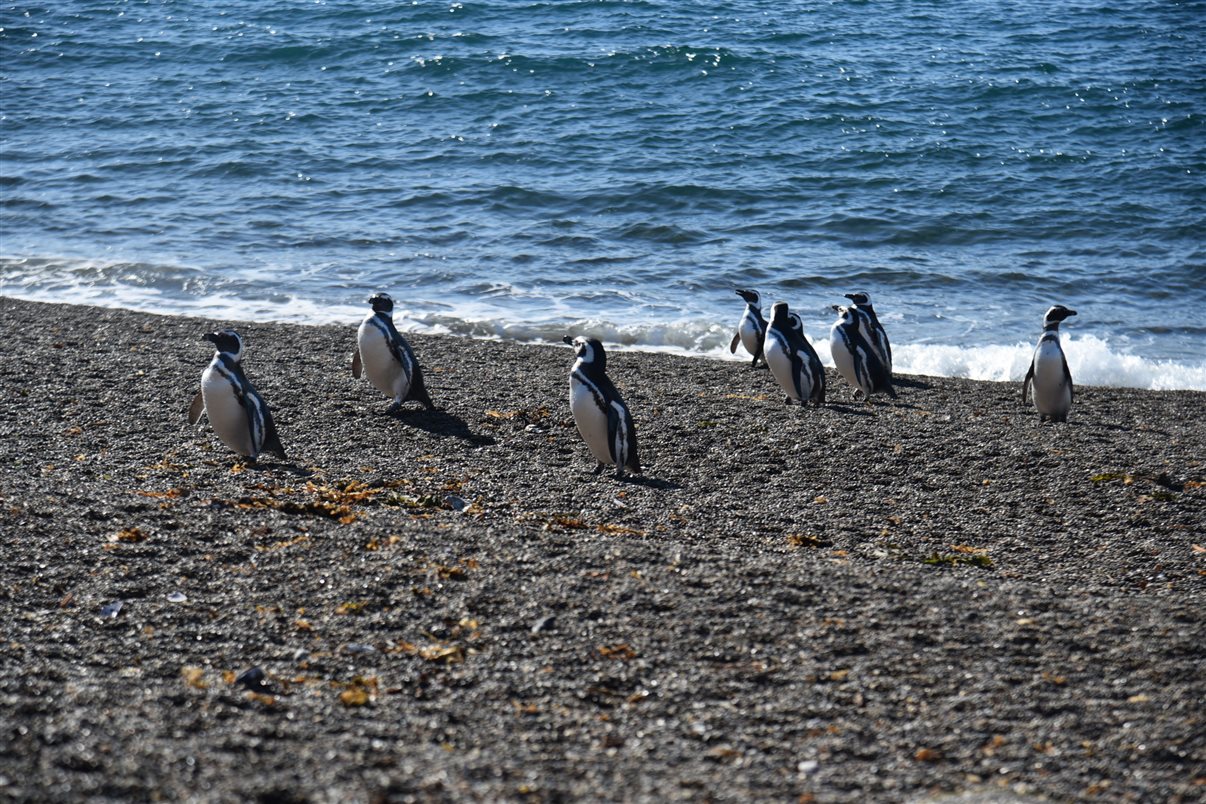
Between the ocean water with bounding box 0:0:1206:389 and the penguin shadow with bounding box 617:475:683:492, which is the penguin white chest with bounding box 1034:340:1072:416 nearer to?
the ocean water with bounding box 0:0:1206:389

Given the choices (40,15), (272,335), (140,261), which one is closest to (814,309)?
(272,335)

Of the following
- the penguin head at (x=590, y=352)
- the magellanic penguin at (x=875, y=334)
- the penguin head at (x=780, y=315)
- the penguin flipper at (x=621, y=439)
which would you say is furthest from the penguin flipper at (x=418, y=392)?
the magellanic penguin at (x=875, y=334)

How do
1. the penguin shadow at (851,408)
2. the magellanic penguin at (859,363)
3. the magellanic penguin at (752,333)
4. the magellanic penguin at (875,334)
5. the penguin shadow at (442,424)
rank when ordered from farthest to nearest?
the magellanic penguin at (752,333), the magellanic penguin at (875,334), the magellanic penguin at (859,363), the penguin shadow at (851,408), the penguin shadow at (442,424)

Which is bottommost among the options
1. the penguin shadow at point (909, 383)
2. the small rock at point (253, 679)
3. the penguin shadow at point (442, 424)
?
the penguin shadow at point (442, 424)

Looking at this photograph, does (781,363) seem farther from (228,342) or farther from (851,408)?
(228,342)

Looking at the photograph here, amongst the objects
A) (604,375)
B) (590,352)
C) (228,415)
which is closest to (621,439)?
(604,375)

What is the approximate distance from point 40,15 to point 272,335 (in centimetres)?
2235

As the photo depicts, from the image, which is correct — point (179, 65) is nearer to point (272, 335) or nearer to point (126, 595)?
point (272, 335)

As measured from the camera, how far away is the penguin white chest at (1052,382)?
30.9 ft

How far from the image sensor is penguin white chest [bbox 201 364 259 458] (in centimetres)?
725

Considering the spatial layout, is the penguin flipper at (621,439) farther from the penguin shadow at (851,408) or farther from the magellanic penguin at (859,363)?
the magellanic penguin at (859,363)

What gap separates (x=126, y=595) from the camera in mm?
4617

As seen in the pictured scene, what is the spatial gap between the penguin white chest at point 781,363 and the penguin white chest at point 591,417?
256 cm

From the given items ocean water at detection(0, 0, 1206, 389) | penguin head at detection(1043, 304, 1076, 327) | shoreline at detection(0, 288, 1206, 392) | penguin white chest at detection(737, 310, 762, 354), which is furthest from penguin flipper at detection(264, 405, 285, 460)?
penguin head at detection(1043, 304, 1076, 327)
